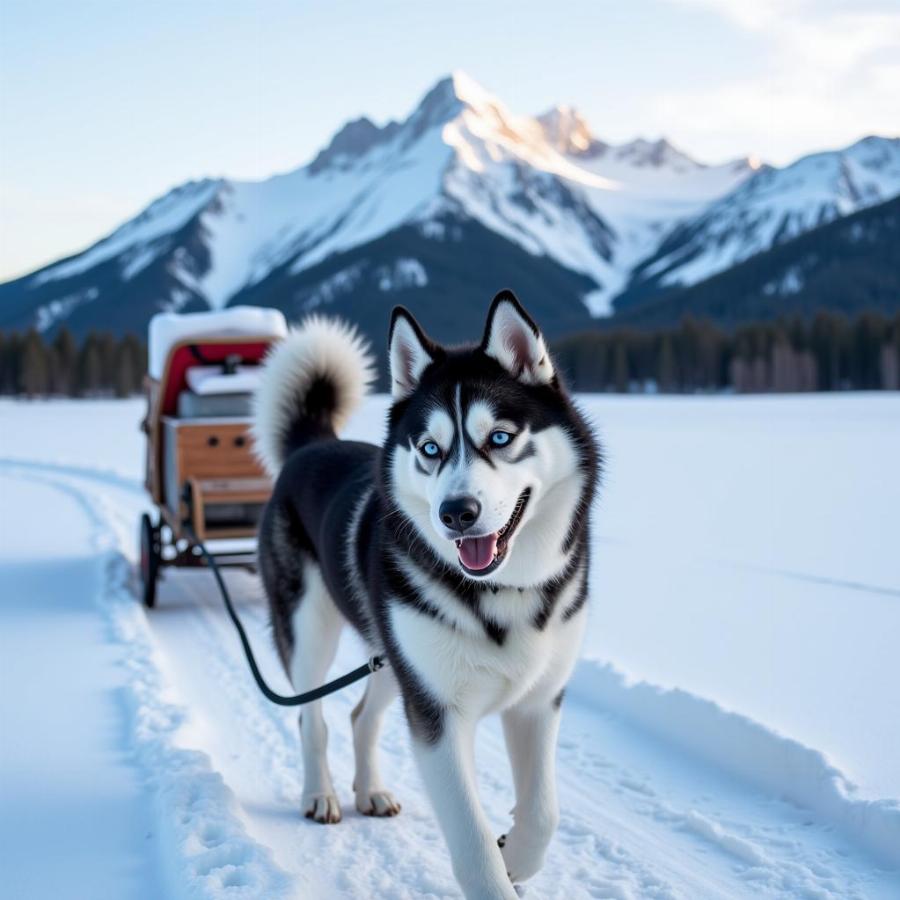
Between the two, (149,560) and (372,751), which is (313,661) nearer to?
(372,751)

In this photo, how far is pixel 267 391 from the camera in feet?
16.7

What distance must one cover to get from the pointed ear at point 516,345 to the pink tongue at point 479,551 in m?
0.55

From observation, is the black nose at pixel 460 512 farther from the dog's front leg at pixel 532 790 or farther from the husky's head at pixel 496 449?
the dog's front leg at pixel 532 790

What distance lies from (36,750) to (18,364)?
77.1 metres

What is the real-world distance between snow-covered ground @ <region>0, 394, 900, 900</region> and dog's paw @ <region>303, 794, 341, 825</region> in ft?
0.21

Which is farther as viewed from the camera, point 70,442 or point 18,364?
point 18,364

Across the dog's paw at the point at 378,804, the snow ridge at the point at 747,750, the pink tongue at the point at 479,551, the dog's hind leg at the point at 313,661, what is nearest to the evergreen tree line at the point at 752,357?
the snow ridge at the point at 747,750

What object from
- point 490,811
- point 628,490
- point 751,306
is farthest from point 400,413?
point 751,306

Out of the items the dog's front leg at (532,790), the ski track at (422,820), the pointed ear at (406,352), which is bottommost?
the ski track at (422,820)

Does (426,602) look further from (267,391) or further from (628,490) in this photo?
(628,490)

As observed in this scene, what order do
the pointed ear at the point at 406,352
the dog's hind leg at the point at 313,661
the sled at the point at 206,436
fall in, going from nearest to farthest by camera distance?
the pointed ear at the point at 406,352
the dog's hind leg at the point at 313,661
the sled at the point at 206,436

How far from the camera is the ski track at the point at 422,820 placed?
137 inches

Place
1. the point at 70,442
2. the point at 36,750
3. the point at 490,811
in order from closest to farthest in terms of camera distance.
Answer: the point at 490,811
the point at 36,750
the point at 70,442

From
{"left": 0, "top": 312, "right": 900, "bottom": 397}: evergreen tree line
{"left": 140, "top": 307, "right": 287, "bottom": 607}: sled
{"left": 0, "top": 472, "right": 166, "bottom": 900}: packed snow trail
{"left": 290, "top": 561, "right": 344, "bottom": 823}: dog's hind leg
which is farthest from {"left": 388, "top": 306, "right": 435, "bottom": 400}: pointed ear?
{"left": 0, "top": 312, "right": 900, "bottom": 397}: evergreen tree line
